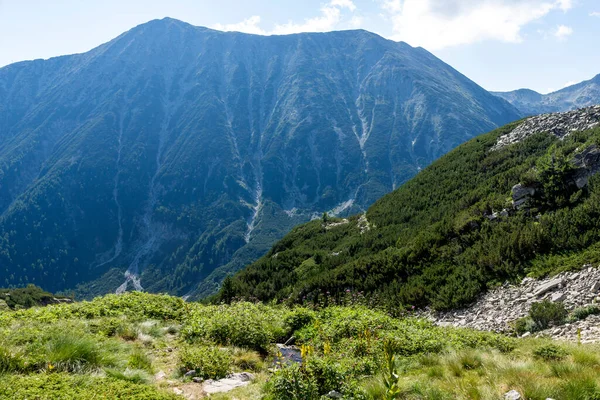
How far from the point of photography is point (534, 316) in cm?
1213

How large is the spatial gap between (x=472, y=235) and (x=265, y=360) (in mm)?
15469

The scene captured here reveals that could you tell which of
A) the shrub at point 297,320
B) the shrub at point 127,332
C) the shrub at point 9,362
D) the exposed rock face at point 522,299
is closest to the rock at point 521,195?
the exposed rock face at point 522,299

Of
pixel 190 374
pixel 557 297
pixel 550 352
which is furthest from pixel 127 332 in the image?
pixel 557 297

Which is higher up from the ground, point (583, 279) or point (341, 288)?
point (583, 279)

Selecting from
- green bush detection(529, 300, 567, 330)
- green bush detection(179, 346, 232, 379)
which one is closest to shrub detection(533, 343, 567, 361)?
green bush detection(529, 300, 567, 330)

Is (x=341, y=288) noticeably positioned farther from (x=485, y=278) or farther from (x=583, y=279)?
(x=583, y=279)

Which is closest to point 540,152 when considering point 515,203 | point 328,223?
point 515,203

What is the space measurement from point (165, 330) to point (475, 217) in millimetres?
18179

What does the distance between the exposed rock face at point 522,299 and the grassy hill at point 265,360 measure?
413cm

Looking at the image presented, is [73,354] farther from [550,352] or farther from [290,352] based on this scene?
[550,352]

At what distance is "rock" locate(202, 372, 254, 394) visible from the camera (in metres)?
6.17

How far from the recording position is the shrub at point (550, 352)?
691cm

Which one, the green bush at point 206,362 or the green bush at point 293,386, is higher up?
the green bush at point 293,386

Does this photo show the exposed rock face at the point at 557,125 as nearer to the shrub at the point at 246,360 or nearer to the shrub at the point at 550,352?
the shrub at the point at 550,352
